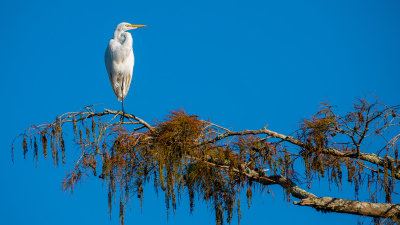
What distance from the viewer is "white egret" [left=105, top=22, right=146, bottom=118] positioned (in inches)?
328

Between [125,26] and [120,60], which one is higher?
[125,26]

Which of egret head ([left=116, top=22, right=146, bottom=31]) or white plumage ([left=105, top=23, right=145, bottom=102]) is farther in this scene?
egret head ([left=116, top=22, right=146, bottom=31])

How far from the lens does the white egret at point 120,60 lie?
8.33 meters

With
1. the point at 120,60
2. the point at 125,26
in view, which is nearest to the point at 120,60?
the point at 120,60

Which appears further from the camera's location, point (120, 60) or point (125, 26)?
point (125, 26)

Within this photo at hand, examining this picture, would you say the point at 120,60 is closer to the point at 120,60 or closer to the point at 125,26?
the point at 120,60

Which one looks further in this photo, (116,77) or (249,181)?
(116,77)

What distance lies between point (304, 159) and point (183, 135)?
0.97 metres

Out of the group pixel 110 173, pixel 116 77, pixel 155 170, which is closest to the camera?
pixel 110 173

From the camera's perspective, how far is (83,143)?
3906mm

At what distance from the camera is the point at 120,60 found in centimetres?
830

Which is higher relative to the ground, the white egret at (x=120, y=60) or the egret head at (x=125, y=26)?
the egret head at (x=125, y=26)

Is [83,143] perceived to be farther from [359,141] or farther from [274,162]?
[359,141]

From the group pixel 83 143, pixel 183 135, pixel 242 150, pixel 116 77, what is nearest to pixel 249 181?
pixel 242 150
